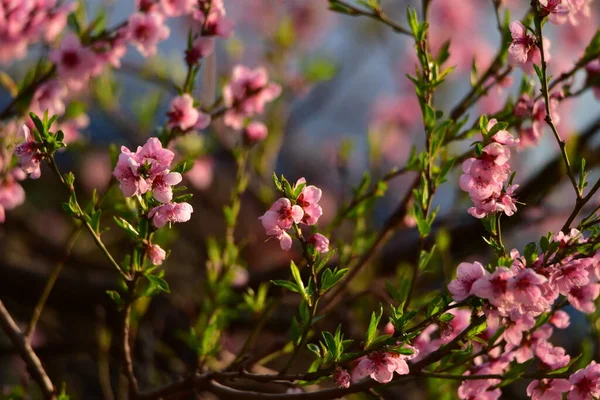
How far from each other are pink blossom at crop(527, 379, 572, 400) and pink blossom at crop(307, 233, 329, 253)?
21.1 inches

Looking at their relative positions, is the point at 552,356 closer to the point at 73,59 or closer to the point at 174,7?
the point at 174,7

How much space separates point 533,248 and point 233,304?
6.70 ft

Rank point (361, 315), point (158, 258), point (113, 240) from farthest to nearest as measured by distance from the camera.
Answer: point (113, 240), point (361, 315), point (158, 258)

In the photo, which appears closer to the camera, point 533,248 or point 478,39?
point 533,248

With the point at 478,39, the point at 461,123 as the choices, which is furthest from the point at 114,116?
the point at 478,39

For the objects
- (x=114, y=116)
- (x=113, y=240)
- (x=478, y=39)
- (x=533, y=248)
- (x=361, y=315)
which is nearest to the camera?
(x=533, y=248)

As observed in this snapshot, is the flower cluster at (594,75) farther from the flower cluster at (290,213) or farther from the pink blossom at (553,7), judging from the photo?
the flower cluster at (290,213)

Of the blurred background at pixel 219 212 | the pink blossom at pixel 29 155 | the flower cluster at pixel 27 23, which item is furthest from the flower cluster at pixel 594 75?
the flower cluster at pixel 27 23

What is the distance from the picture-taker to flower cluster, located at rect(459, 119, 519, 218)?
47.6 inches

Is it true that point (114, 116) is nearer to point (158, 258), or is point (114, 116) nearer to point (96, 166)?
point (158, 258)

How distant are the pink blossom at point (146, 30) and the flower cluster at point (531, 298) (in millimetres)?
1293

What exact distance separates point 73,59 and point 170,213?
1.06 meters

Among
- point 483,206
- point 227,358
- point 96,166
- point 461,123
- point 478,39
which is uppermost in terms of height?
point 478,39

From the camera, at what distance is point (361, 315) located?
2521mm
